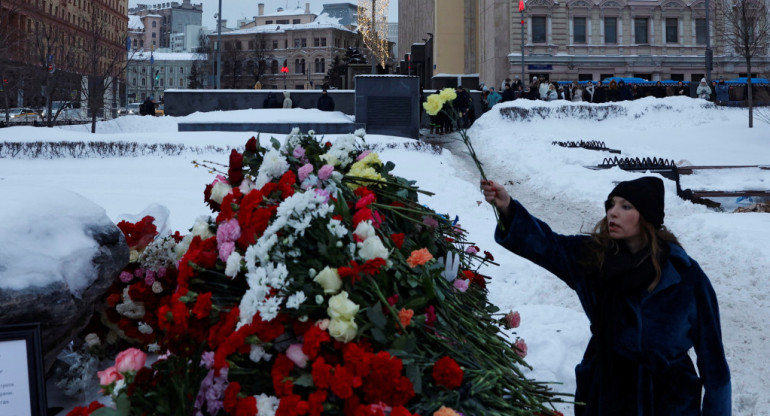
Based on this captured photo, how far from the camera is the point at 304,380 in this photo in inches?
Answer: 99.8

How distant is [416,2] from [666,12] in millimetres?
27003

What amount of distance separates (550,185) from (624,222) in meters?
11.7

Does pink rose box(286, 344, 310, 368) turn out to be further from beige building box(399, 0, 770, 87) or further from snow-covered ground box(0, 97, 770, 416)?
beige building box(399, 0, 770, 87)

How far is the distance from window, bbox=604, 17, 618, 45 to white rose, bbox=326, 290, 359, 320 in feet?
175

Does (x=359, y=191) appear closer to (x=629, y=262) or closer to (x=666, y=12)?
(x=629, y=262)

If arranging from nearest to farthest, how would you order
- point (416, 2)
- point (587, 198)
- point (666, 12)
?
point (587, 198) < point (666, 12) < point (416, 2)

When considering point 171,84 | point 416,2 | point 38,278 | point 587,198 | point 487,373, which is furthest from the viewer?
point 171,84

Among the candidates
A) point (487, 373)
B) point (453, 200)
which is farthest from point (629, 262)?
point (453, 200)

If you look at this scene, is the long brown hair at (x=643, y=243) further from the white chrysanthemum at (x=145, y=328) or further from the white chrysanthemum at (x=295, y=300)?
the white chrysanthemum at (x=145, y=328)

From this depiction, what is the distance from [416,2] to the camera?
241ft

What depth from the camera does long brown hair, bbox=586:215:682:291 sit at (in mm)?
3166

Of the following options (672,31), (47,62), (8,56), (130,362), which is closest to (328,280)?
(130,362)

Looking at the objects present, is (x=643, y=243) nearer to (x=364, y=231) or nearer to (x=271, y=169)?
(x=364, y=231)

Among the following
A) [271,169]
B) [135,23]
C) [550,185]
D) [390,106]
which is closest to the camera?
[271,169]
